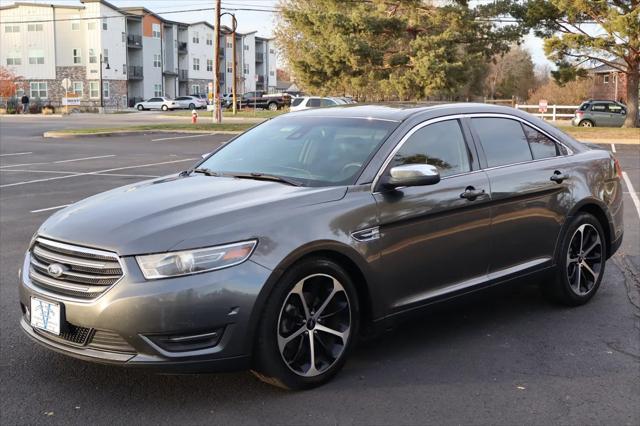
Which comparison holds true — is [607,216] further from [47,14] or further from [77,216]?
[47,14]

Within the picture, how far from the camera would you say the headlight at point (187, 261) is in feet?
12.2

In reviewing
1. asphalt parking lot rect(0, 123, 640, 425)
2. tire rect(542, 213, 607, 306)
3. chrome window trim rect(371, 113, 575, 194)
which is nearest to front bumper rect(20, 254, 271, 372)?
asphalt parking lot rect(0, 123, 640, 425)

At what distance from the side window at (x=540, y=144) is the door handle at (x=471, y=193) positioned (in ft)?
3.03

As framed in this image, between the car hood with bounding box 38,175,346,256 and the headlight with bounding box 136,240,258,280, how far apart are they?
0.04m

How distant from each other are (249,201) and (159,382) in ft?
3.88

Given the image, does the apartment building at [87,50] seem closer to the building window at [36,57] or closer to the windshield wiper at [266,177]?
the building window at [36,57]

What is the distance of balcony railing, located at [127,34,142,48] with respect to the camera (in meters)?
82.9

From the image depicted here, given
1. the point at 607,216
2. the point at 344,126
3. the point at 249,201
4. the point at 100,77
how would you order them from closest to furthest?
the point at 249,201 < the point at 344,126 < the point at 607,216 < the point at 100,77

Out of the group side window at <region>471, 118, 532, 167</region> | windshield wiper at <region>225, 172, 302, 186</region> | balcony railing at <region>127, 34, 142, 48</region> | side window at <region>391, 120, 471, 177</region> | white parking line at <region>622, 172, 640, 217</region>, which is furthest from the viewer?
balcony railing at <region>127, 34, 142, 48</region>

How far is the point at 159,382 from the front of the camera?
4.27m

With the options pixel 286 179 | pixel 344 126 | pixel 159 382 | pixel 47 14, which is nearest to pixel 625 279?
pixel 344 126

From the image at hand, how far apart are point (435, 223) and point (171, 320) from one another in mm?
1887

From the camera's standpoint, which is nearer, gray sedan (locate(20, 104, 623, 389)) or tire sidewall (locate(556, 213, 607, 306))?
gray sedan (locate(20, 104, 623, 389))

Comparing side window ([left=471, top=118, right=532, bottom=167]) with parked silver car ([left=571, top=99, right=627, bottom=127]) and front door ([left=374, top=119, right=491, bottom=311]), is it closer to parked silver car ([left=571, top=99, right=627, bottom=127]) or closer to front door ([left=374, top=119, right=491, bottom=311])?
front door ([left=374, top=119, right=491, bottom=311])
